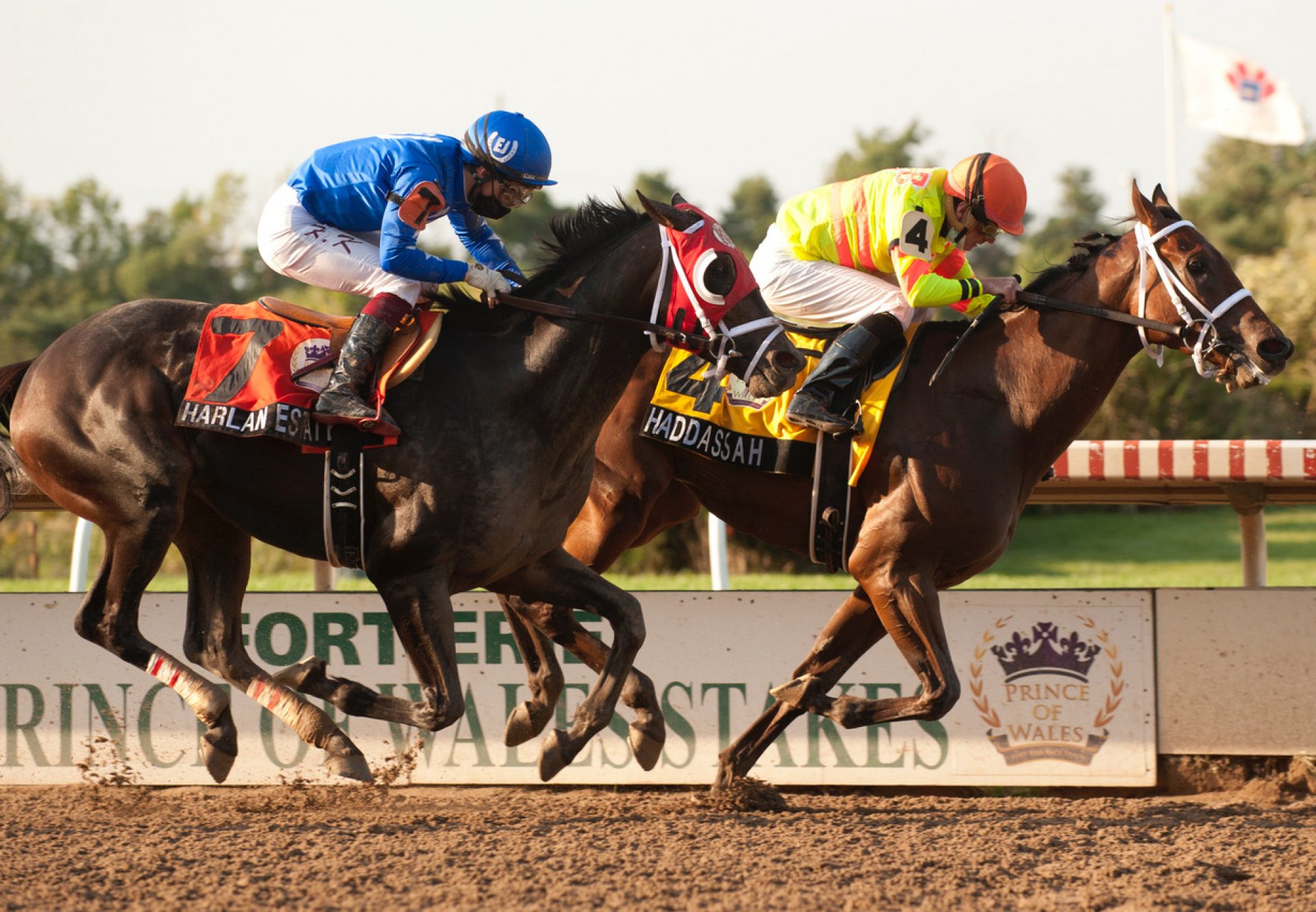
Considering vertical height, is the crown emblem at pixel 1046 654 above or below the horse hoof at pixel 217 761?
above

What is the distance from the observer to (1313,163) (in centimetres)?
5044

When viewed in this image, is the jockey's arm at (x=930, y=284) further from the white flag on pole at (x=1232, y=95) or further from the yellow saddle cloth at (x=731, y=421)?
the white flag on pole at (x=1232, y=95)

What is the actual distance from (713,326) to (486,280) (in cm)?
78

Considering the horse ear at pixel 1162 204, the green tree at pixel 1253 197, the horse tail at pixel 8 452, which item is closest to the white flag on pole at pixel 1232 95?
the green tree at pixel 1253 197

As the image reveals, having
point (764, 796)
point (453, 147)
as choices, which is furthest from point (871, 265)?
point (764, 796)

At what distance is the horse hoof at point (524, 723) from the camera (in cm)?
527

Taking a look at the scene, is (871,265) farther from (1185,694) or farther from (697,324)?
(1185,694)

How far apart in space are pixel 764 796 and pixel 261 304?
2568mm

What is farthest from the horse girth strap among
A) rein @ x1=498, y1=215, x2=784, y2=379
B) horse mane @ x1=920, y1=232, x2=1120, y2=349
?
horse mane @ x1=920, y1=232, x2=1120, y2=349

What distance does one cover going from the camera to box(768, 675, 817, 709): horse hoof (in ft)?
17.7

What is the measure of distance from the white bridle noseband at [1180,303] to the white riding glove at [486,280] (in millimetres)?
2322

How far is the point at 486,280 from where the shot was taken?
16.1 feet

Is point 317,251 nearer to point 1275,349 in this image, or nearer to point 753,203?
point 1275,349

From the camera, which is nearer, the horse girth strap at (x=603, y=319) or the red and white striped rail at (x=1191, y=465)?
the horse girth strap at (x=603, y=319)
